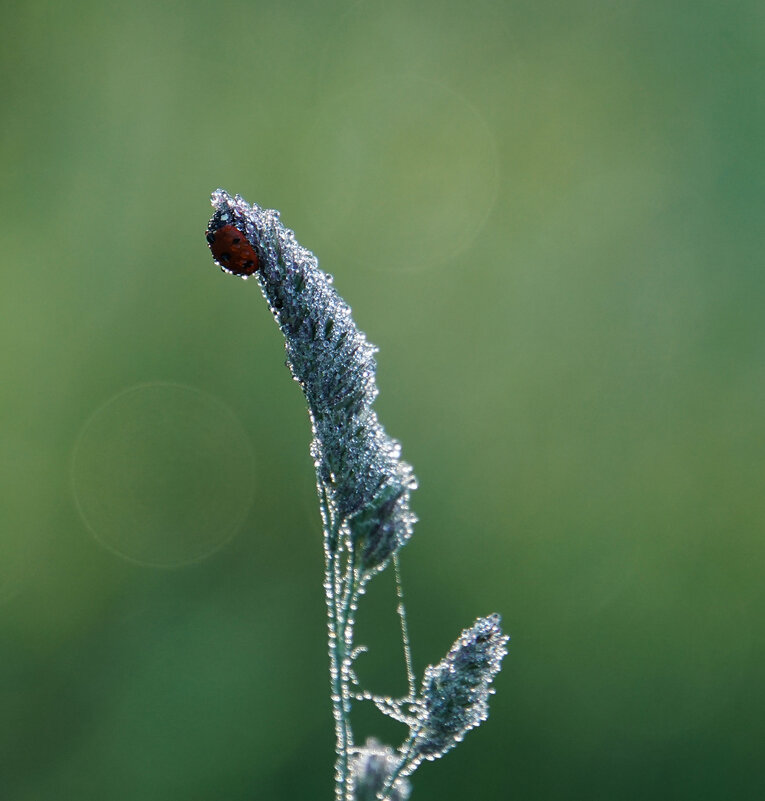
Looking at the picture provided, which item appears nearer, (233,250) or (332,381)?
(332,381)

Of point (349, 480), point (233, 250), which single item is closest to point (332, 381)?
point (349, 480)

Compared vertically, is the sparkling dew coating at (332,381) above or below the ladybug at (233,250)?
below

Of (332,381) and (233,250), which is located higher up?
(233,250)

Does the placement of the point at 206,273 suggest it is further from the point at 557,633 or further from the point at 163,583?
the point at 557,633

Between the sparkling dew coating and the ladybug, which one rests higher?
the ladybug

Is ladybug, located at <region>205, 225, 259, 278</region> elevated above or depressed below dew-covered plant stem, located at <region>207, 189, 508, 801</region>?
above

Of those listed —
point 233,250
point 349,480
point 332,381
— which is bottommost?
point 349,480

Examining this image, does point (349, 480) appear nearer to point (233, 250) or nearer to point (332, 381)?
point (332, 381)
